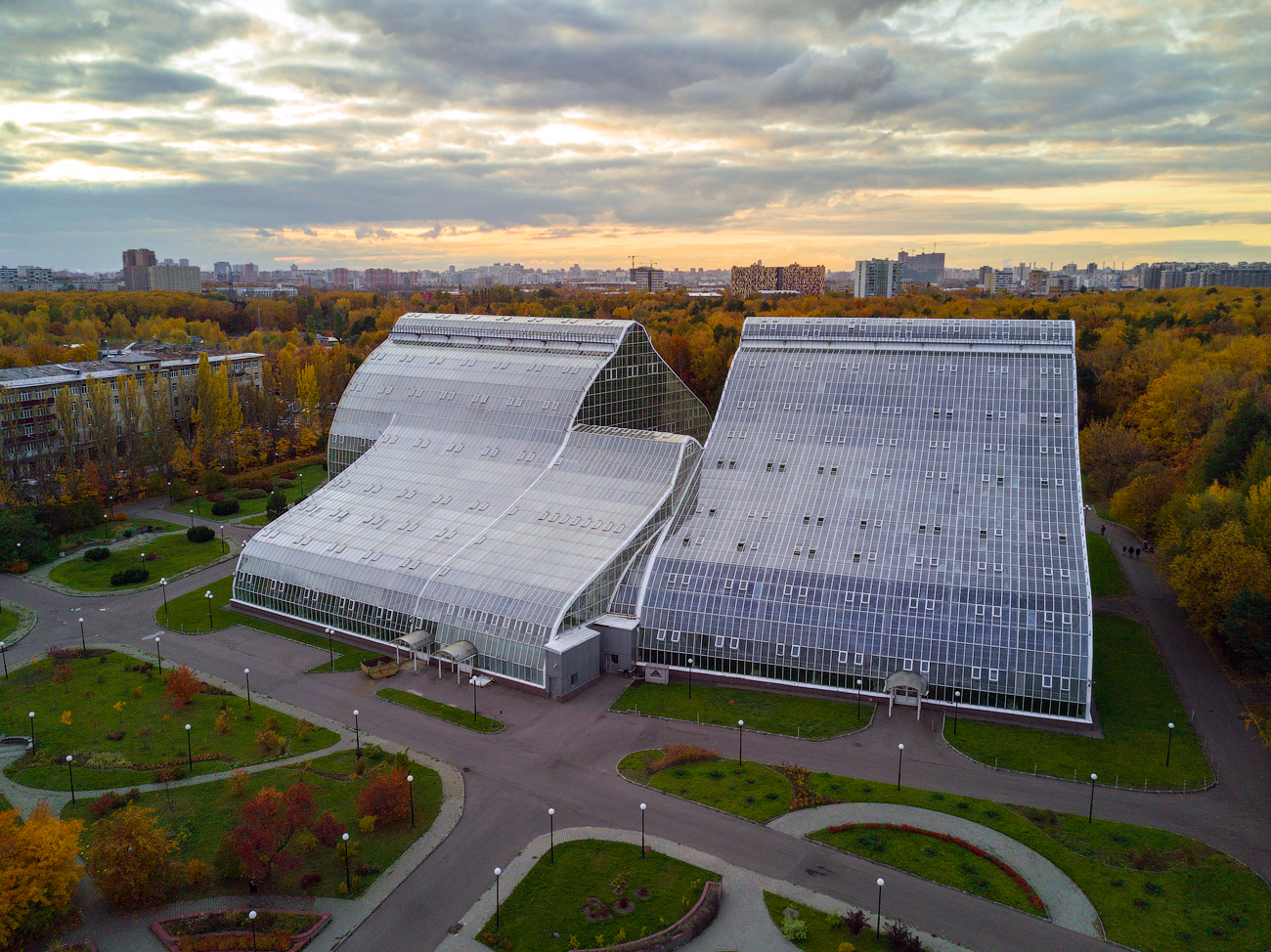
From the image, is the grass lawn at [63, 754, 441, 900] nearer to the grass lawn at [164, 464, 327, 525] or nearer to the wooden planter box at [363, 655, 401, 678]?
the wooden planter box at [363, 655, 401, 678]

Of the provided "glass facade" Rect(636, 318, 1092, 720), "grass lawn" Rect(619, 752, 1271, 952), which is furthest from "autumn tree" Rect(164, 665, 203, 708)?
"grass lawn" Rect(619, 752, 1271, 952)

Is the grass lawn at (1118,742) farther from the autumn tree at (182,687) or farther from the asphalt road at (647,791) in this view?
the autumn tree at (182,687)

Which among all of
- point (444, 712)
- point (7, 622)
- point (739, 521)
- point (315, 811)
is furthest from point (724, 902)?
→ point (7, 622)

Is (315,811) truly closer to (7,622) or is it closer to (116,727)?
(116,727)

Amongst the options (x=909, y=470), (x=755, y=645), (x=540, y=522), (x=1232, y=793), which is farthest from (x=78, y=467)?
(x=1232, y=793)

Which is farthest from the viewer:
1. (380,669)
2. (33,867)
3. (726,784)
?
(380,669)

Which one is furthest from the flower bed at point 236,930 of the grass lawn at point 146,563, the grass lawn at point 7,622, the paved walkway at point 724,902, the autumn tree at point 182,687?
the grass lawn at point 146,563

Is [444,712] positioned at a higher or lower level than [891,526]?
lower
